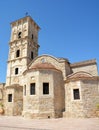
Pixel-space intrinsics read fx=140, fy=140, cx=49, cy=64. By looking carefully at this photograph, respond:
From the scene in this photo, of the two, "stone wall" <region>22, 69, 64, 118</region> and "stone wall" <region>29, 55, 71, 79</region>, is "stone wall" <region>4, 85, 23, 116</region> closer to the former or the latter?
"stone wall" <region>22, 69, 64, 118</region>

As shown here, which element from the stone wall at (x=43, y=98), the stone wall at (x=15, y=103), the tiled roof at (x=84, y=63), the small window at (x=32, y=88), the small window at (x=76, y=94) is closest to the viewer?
the stone wall at (x=43, y=98)

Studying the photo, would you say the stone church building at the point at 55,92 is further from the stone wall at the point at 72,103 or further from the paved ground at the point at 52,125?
the paved ground at the point at 52,125

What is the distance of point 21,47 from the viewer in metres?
25.4

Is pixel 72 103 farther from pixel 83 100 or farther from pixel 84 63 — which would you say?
pixel 84 63

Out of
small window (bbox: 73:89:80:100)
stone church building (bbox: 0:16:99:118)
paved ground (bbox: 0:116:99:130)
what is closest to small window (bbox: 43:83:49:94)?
stone church building (bbox: 0:16:99:118)

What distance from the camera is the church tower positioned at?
2370cm

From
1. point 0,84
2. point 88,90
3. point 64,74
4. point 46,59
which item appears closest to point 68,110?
point 88,90

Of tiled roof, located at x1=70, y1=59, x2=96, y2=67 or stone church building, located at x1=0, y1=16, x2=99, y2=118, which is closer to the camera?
stone church building, located at x1=0, y1=16, x2=99, y2=118

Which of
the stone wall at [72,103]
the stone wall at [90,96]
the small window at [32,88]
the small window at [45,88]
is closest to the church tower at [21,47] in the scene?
the small window at [32,88]

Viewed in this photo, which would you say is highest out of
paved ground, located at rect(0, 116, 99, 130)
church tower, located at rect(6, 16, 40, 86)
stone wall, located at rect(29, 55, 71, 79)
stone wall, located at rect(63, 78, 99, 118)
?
church tower, located at rect(6, 16, 40, 86)

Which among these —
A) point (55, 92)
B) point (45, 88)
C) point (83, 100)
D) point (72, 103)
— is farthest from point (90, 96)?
point (45, 88)

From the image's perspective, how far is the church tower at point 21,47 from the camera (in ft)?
77.8

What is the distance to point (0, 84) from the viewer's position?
25.5 metres

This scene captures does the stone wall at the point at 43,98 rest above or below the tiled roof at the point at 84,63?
below
